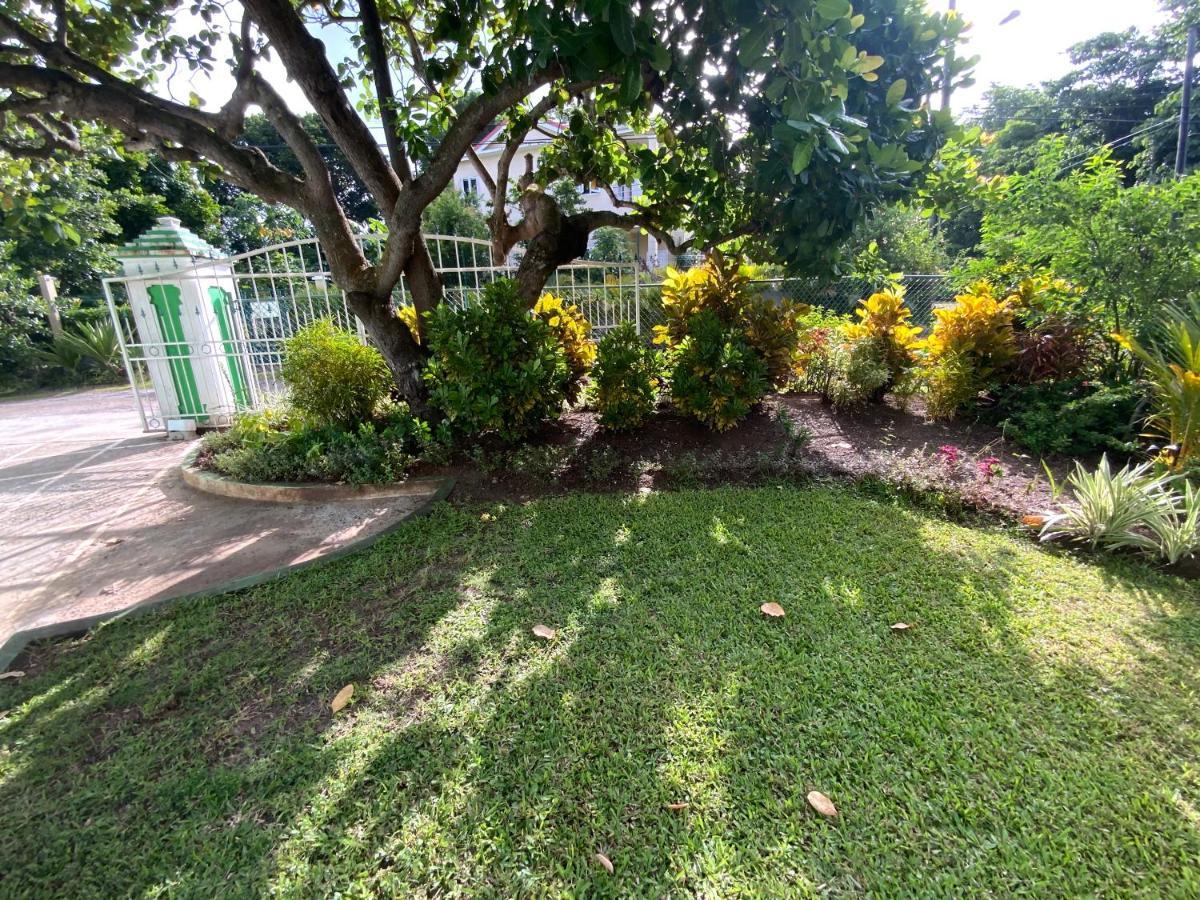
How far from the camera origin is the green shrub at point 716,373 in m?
4.38

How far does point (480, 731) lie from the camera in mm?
1879

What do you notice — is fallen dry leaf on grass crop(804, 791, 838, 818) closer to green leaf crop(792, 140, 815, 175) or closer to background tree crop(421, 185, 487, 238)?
green leaf crop(792, 140, 815, 175)

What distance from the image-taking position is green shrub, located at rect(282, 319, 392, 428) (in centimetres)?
454

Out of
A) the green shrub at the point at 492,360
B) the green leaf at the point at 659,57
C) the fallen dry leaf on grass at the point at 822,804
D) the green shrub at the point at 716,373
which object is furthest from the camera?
the green shrub at the point at 716,373

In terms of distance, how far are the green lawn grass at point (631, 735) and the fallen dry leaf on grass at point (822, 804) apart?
27 millimetres

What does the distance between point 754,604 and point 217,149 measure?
514 centimetres

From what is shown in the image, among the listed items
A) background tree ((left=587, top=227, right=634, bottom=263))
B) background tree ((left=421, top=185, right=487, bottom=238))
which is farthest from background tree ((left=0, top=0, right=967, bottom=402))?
background tree ((left=587, top=227, right=634, bottom=263))

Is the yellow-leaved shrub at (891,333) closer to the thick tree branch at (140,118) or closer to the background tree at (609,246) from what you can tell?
the thick tree branch at (140,118)

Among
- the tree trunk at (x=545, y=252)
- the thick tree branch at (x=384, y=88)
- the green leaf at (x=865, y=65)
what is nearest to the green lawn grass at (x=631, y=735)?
the green leaf at (x=865, y=65)

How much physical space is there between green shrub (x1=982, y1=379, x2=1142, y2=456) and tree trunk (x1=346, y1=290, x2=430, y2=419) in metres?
5.31

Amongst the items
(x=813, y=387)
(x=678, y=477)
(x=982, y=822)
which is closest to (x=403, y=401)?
(x=678, y=477)

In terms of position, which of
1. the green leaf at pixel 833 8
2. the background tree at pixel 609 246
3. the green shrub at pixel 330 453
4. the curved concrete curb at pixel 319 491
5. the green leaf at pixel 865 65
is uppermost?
the background tree at pixel 609 246

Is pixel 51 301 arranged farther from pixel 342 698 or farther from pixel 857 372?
pixel 857 372

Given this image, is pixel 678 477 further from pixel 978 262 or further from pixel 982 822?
pixel 978 262
